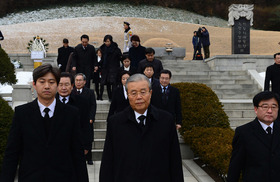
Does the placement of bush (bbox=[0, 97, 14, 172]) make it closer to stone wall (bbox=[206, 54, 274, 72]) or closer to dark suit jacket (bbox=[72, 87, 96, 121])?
dark suit jacket (bbox=[72, 87, 96, 121])

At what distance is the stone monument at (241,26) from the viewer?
17.3 m

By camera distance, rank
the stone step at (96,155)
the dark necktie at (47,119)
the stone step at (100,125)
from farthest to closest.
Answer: the stone step at (100,125) < the stone step at (96,155) < the dark necktie at (47,119)

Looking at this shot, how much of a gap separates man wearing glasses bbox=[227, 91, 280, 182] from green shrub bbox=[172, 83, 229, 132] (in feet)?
13.3

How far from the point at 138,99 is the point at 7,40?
25839 mm

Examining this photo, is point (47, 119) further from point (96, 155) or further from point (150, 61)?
point (150, 61)

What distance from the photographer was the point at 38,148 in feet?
11.0

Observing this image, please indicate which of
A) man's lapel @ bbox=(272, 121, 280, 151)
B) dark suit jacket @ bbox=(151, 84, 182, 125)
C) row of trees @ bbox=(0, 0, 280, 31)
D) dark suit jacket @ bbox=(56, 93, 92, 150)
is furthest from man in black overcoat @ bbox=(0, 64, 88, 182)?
row of trees @ bbox=(0, 0, 280, 31)

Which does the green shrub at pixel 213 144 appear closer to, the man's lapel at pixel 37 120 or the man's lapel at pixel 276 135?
the man's lapel at pixel 276 135

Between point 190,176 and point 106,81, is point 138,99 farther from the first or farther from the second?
point 106,81

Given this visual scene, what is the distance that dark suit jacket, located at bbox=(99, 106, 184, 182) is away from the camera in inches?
121

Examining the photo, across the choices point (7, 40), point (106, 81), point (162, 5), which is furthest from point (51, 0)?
point (106, 81)

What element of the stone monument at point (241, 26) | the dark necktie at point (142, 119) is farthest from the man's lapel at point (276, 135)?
the stone monument at point (241, 26)

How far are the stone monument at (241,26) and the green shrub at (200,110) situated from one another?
9.54 m

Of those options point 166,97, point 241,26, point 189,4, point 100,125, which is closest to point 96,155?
point 100,125
